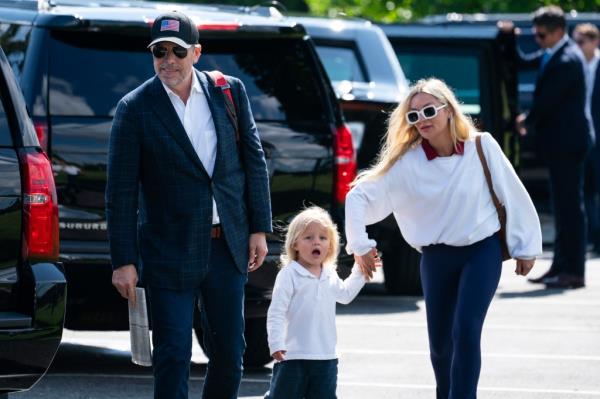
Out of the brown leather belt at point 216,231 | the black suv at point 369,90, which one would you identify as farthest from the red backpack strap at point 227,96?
the black suv at point 369,90

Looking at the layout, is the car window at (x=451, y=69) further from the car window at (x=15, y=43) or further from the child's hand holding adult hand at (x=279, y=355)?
the child's hand holding adult hand at (x=279, y=355)

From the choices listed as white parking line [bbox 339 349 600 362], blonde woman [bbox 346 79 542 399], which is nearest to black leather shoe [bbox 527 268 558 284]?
white parking line [bbox 339 349 600 362]

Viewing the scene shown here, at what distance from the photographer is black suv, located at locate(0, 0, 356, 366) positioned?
7.75 meters

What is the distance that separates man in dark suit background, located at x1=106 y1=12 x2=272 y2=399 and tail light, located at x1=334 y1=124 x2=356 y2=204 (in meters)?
2.24

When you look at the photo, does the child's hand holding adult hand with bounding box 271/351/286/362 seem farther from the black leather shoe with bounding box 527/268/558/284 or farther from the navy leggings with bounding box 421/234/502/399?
the black leather shoe with bounding box 527/268/558/284

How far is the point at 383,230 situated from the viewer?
11.4 metres

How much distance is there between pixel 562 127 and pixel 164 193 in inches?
289

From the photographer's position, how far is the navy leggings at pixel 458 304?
660 centimetres

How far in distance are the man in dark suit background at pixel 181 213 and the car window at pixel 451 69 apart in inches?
305

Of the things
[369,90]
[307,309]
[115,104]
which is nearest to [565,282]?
[369,90]

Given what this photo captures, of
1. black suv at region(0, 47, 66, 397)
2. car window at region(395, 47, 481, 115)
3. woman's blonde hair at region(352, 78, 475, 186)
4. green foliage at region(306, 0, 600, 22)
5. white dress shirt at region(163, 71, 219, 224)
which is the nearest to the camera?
black suv at region(0, 47, 66, 397)

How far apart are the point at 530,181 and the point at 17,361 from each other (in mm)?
10891

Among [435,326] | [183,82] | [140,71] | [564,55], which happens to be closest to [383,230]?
[564,55]

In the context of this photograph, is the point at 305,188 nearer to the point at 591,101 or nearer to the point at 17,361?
the point at 17,361
